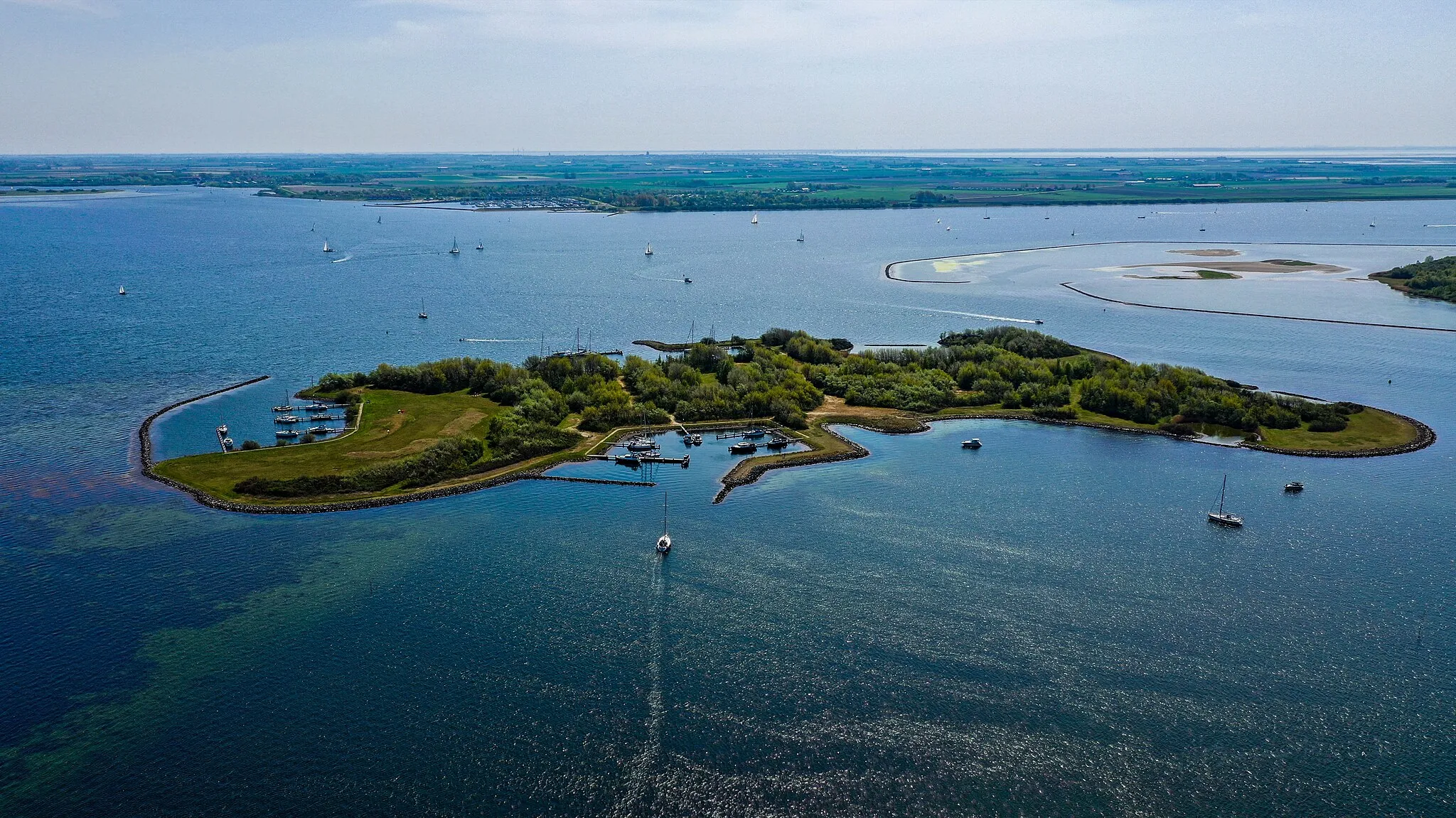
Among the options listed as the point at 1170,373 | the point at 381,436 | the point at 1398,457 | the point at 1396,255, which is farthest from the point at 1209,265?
the point at 381,436

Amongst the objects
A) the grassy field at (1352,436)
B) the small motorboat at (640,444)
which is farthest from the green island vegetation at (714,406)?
the small motorboat at (640,444)

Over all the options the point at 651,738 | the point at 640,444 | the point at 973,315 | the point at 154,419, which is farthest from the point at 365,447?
the point at 973,315

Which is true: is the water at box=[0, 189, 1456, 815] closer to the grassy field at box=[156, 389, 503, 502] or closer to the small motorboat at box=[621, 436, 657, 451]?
the small motorboat at box=[621, 436, 657, 451]

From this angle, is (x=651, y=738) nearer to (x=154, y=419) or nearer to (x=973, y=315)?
(x=154, y=419)

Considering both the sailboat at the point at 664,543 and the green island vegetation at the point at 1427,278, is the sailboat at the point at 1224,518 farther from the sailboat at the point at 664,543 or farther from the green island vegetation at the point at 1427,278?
the green island vegetation at the point at 1427,278

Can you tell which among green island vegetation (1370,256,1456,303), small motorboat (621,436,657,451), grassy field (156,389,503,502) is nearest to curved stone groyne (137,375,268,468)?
grassy field (156,389,503,502)

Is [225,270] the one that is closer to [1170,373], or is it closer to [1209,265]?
[1170,373]
